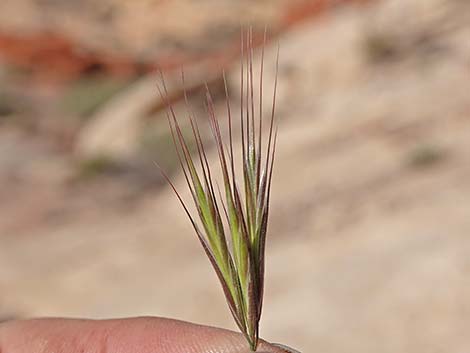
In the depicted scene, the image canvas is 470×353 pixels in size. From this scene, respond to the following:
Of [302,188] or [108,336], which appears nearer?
[108,336]

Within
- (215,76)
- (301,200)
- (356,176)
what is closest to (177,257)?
(301,200)

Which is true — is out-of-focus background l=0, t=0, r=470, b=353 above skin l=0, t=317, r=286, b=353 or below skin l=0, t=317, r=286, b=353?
Answer: above

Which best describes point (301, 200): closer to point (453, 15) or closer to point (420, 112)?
point (420, 112)

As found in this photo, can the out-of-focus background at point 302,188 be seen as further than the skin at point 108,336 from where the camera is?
Yes

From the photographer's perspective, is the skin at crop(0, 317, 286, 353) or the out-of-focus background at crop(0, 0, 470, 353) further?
the out-of-focus background at crop(0, 0, 470, 353)

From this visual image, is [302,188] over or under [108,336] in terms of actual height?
over
